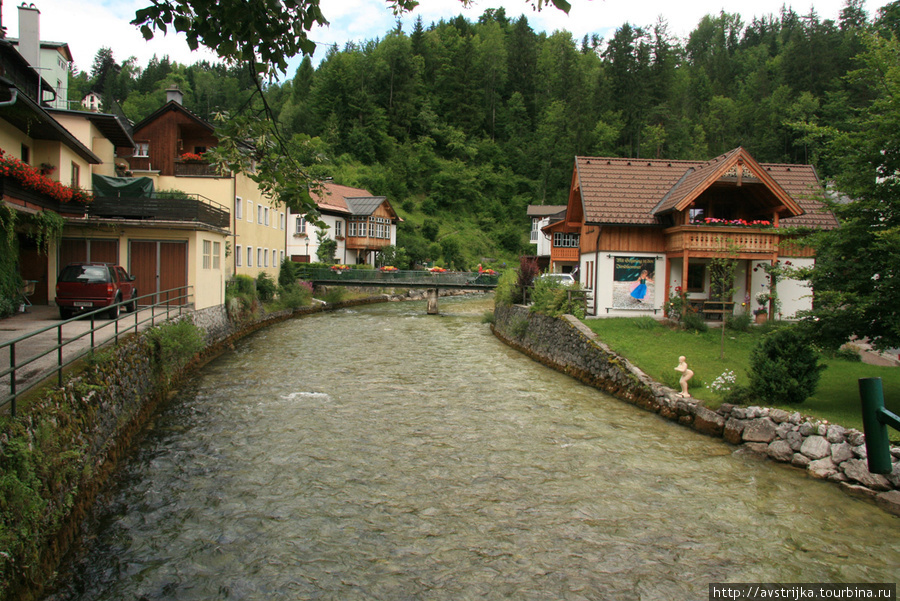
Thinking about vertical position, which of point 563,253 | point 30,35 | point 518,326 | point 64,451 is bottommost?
point 64,451

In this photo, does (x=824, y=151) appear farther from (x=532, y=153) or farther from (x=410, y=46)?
(x=410, y=46)

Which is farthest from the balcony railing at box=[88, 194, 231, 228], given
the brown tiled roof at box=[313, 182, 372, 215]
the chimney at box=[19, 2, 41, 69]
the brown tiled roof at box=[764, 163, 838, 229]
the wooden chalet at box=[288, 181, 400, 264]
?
the wooden chalet at box=[288, 181, 400, 264]

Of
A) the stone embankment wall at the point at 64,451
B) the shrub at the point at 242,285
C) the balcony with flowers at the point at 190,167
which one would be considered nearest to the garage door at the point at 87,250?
the shrub at the point at 242,285

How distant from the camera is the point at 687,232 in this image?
2398 centimetres

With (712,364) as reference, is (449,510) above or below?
below

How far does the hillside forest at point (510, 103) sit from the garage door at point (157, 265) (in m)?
41.9

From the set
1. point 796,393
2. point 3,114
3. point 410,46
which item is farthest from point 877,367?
point 410,46

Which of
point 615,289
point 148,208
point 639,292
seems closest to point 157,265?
point 148,208

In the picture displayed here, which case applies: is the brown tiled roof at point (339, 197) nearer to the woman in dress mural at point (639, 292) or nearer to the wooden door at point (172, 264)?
the wooden door at point (172, 264)

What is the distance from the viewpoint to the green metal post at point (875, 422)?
6.72 ft

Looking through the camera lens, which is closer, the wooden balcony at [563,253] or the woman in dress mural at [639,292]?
the woman in dress mural at [639,292]

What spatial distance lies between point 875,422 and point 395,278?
43.4 meters

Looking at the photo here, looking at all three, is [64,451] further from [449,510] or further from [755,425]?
[755,425]

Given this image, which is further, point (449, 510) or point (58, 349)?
point (449, 510)
